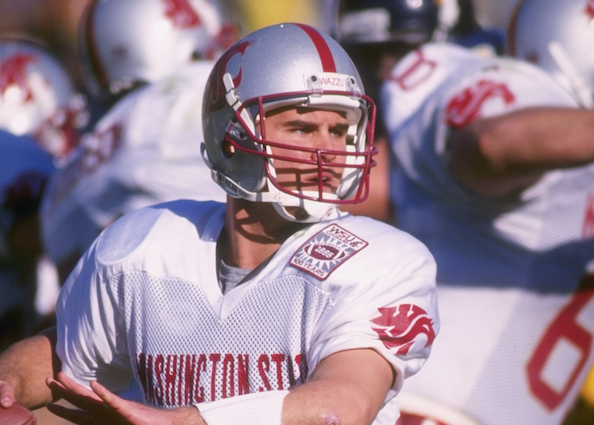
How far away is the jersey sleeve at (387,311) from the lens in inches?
64.2

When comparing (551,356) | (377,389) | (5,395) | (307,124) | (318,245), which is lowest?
(551,356)

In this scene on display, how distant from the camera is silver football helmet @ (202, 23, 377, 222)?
73.6 inches

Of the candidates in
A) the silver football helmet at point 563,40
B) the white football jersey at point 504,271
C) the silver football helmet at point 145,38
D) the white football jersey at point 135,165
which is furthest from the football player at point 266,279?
the silver football helmet at point 145,38

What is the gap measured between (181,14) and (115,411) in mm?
3205

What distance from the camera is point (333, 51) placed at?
1.95 meters

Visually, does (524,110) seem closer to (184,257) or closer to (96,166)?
(184,257)

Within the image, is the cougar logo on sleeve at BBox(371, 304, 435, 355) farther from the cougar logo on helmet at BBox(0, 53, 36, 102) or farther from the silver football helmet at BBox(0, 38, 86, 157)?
the cougar logo on helmet at BBox(0, 53, 36, 102)

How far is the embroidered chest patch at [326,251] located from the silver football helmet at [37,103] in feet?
11.0

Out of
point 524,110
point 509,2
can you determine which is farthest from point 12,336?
point 509,2

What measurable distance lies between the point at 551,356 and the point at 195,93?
1546 millimetres

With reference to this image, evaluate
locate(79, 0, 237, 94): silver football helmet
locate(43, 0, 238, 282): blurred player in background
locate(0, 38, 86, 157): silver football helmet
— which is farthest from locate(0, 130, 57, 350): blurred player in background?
locate(0, 38, 86, 157): silver football helmet

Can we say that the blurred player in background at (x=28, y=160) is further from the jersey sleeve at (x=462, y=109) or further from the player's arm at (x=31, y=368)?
the player's arm at (x=31, y=368)

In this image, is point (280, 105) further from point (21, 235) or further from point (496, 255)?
point (21, 235)

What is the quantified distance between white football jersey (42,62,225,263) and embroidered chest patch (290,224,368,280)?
125 centimetres
